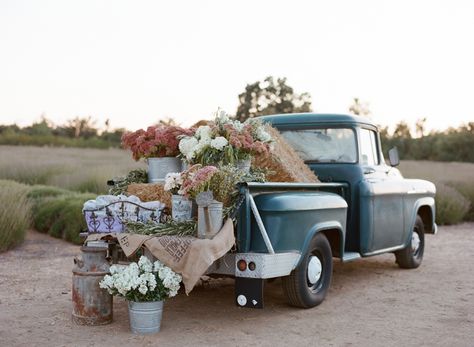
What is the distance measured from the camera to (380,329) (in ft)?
19.4

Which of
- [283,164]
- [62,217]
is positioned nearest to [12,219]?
[62,217]

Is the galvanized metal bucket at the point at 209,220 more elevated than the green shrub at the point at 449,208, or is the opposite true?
the galvanized metal bucket at the point at 209,220

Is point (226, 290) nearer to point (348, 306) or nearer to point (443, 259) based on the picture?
point (348, 306)

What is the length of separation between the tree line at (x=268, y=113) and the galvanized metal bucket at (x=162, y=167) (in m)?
27.0

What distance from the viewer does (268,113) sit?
1314 inches

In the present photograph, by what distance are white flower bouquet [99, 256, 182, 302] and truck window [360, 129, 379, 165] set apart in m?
3.28

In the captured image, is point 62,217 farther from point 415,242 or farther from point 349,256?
point 349,256

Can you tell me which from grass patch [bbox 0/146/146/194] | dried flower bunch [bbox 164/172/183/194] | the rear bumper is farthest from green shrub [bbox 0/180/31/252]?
the rear bumper

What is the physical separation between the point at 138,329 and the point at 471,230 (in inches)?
453

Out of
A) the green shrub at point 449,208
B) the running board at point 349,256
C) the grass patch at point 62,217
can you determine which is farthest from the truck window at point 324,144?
the green shrub at point 449,208

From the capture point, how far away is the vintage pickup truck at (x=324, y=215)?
5.68 metres

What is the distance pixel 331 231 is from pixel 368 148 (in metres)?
1.68

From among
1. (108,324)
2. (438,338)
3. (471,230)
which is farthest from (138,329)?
(471,230)

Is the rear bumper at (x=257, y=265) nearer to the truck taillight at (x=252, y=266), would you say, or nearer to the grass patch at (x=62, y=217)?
the truck taillight at (x=252, y=266)
